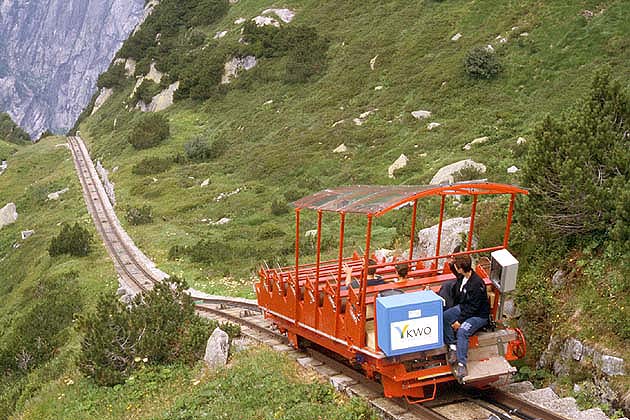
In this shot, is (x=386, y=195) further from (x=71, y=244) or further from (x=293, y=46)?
(x=293, y=46)

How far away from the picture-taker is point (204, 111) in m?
56.0

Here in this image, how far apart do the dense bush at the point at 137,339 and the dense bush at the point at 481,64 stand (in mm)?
26688

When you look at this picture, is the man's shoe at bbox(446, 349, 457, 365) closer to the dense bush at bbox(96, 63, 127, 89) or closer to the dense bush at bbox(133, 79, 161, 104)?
the dense bush at bbox(133, 79, 161, 104)

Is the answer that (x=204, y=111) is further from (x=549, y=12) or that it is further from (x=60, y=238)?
(x=549, y=12)

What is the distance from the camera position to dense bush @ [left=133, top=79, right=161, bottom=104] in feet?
211

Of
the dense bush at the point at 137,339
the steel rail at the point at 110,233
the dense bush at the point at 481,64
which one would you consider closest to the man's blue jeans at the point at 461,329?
the dense bush at the point at 137,339

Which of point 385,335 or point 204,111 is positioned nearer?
point 385,335

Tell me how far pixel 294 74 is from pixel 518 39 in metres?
20.5

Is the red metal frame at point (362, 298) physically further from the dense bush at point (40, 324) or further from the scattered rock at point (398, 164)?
the scattered rock at point (398, 164)

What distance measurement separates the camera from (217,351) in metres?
12.2

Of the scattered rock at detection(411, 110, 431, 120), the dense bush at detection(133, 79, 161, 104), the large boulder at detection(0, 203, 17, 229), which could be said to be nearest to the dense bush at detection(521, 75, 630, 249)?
the scattered rock at detection(411, 110, 431, 120)

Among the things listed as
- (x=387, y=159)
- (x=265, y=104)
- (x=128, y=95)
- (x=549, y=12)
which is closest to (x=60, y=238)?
(x=387, y=159)

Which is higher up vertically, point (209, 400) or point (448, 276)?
point (448, 276)

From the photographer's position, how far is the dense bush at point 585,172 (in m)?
9.68
